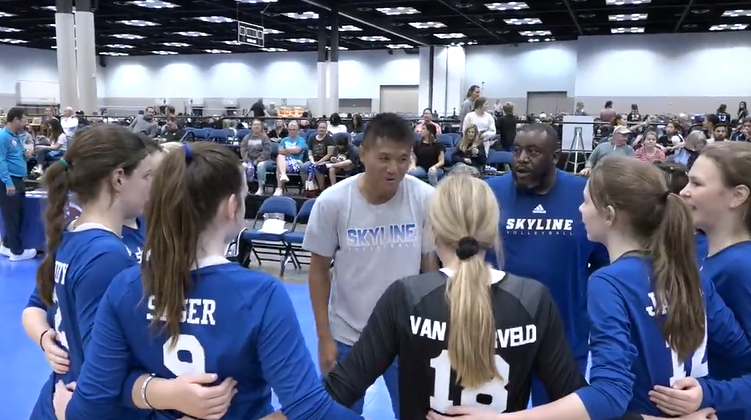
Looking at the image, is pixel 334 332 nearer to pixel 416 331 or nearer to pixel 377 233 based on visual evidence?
pixel 377 233

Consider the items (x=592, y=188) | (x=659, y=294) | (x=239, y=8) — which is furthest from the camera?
(x=239, y=8)

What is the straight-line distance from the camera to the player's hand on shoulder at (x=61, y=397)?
A: 1.48m

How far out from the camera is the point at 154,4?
1770cm

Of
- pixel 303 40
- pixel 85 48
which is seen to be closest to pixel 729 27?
pixel 303 40

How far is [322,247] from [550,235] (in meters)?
0.91

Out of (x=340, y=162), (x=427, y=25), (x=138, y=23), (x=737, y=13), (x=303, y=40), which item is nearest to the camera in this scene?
(x=340, y=162)

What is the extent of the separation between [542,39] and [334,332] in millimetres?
24925

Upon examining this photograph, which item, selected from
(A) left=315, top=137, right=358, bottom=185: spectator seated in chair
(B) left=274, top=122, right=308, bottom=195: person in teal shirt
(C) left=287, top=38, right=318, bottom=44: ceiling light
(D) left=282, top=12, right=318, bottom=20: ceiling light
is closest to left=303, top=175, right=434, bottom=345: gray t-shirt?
(A) left=315, top=137, right=358, bottom=185: spectator seated in chair

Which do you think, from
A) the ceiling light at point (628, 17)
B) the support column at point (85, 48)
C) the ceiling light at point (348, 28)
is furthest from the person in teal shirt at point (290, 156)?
the ceiling light at point (628, 17)

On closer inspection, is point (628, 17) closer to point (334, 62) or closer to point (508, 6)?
point (508, 6)

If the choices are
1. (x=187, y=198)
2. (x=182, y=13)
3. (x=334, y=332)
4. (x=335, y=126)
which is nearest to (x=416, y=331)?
(x=187, y=198)

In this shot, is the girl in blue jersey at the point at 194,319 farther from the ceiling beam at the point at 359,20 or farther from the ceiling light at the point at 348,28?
the ceiling light at the point at 348,28

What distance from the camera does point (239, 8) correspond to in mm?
18469

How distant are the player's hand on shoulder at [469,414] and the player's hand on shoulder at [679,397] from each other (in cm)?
43
